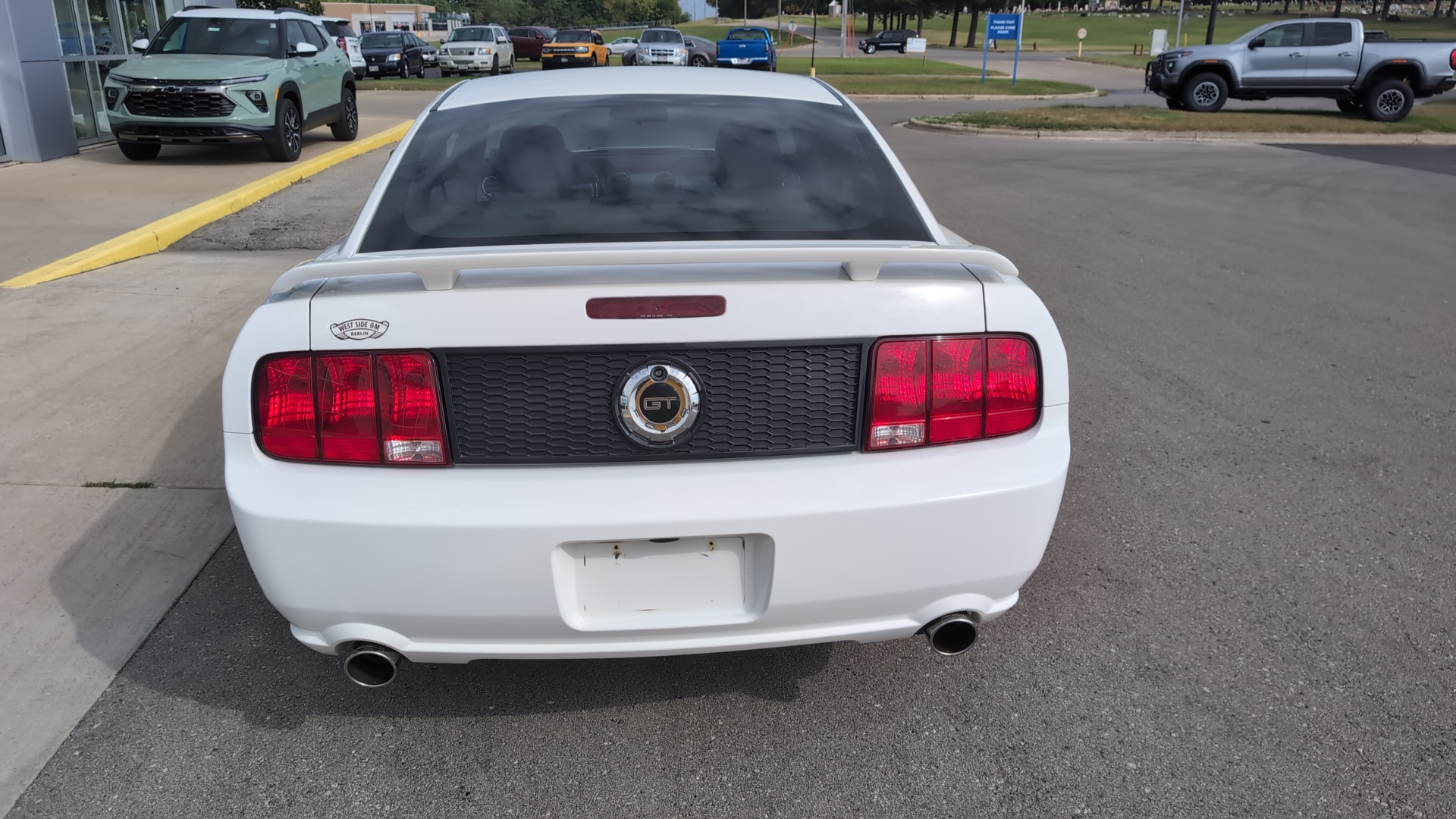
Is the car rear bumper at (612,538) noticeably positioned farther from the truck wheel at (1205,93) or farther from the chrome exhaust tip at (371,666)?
the truck wheel at (1205,93)

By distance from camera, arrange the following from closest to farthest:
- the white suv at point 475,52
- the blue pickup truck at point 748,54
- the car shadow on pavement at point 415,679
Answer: the car shadow on pavement at point 415,679 → the white suv at point 475,52 → the blue pickup truck at point 748,54

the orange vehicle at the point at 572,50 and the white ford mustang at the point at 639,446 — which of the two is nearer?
the white ford mustang at the point at 639,446

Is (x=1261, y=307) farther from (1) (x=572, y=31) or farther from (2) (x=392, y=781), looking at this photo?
(1) (x=572, y=31)

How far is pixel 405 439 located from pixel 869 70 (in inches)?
1590

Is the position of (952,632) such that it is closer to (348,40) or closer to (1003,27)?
(348,40)

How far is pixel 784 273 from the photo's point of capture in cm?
251

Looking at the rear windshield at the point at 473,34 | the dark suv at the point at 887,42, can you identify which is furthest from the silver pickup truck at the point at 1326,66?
the dark suv at the point at 887,42

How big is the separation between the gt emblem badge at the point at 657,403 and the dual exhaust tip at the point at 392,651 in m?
0.80

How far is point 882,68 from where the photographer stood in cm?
4222

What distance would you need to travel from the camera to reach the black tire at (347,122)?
52.0 feet

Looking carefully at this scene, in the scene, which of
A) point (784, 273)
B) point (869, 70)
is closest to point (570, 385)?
point (784, 273)

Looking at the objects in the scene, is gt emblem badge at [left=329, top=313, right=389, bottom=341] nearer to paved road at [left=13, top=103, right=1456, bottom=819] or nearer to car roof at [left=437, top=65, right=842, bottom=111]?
paved road at [left=13, top=103, right=1456, bottom=819]

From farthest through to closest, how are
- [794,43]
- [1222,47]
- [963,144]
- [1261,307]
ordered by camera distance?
[794,43], [1222,47], [963,144], [1261,307]

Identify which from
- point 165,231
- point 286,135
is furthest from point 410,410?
point 286,135
